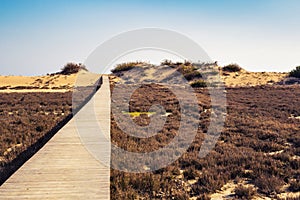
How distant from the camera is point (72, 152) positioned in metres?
7.38

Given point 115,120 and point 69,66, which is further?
point 69,66

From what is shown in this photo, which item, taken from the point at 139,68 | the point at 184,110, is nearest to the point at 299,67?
the point at 139,68

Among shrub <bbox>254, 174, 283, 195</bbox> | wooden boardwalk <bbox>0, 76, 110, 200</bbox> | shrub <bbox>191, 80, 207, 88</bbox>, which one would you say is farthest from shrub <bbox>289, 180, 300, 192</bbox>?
shrub <bbox>191, 80, 207, 88</bbox>

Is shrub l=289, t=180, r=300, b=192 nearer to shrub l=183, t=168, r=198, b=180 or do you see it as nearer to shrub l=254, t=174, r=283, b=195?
shrub l=254, t=174, r=283, b=195

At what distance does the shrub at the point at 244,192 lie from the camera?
20.6 ft

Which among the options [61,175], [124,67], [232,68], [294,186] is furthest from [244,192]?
[124,67]

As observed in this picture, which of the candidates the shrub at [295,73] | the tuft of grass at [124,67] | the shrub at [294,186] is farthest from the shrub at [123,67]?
A: the shrub at [294,186]

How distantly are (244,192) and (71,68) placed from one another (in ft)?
160

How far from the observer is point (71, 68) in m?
52.0

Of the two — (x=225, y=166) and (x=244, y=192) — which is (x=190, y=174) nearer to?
(x=225, y=166)

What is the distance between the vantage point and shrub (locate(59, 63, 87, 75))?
50634 mm

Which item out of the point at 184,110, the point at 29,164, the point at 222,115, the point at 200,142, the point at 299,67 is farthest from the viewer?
the point at 299,67

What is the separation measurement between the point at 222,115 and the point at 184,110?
264 centimetres

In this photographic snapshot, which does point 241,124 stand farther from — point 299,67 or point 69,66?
point 69,66
